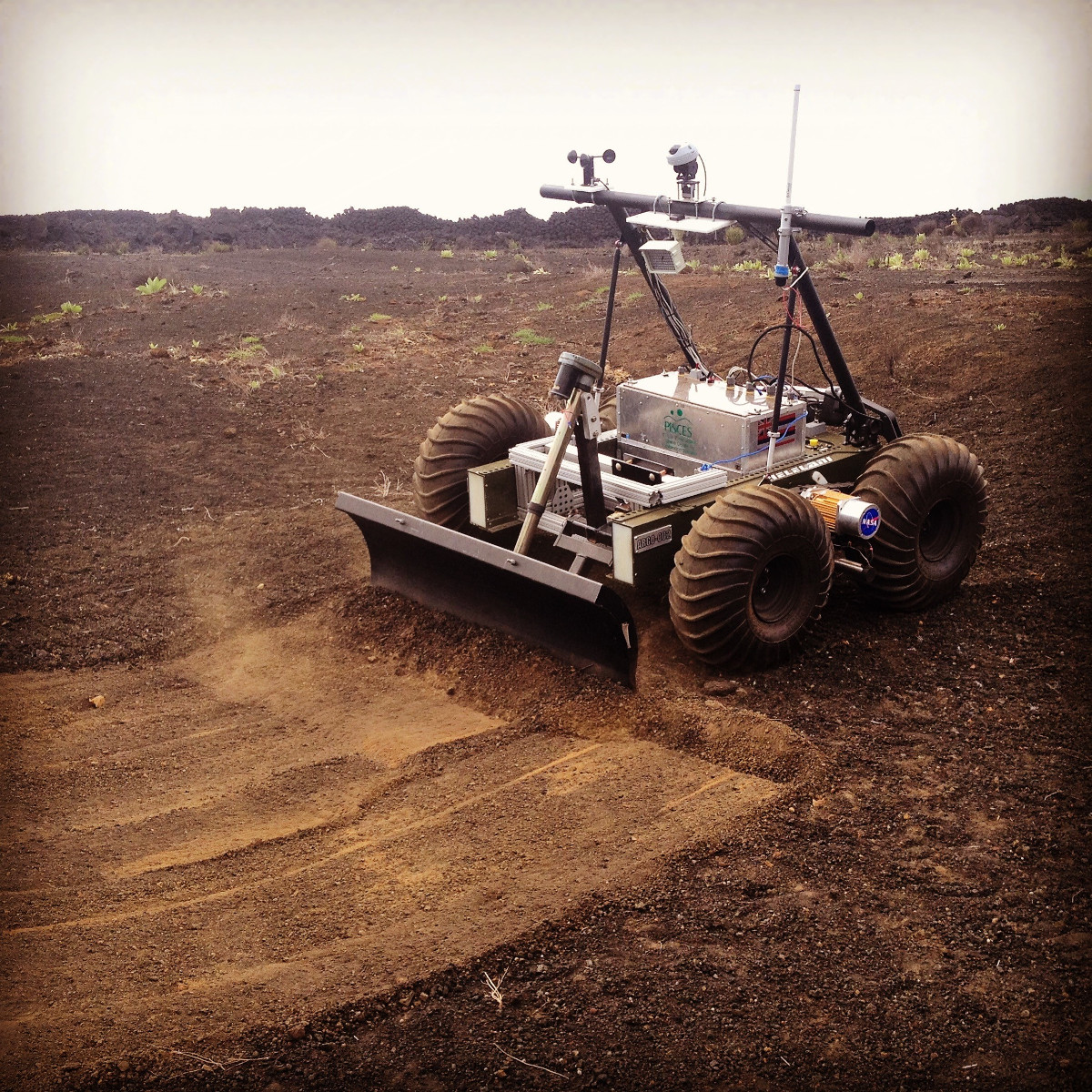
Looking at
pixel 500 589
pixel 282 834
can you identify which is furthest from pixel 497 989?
pixel 500 589

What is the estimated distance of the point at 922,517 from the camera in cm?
765

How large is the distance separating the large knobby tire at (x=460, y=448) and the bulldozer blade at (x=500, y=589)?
1.88 ft

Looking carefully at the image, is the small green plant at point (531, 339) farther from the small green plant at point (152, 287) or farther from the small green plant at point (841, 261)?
the small green plant at point (152, 287)

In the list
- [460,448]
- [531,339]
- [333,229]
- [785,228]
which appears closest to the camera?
[785,228]

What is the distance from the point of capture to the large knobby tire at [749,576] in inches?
263

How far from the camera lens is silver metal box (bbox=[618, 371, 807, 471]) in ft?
25.1

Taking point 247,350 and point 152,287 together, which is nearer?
point 247,350

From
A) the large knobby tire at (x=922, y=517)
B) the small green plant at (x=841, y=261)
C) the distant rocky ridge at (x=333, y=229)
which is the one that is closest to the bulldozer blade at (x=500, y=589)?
the large knobby tire at (x=922, y=517)

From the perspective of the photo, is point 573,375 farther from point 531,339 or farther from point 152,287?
point 152,287

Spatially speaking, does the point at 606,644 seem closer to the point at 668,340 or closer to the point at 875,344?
the point at 875,344

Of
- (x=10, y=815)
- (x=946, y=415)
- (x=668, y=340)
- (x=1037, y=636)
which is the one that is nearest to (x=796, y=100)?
(x=1037, y=636)

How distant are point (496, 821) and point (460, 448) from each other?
11.3 feet

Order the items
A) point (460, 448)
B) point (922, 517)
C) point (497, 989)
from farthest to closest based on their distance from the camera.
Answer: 1. point (460, 448)
2. point (922, 517)
3. point (497, 989)

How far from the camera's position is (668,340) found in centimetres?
1680
